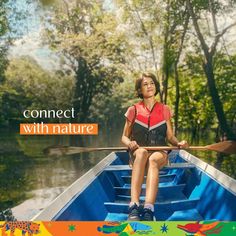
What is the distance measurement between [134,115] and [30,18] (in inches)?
41.6

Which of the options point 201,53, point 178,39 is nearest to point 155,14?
point 178,39

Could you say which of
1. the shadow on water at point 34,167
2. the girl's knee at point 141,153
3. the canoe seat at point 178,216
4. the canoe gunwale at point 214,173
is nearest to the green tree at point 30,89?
the shadow on water at point 34,167

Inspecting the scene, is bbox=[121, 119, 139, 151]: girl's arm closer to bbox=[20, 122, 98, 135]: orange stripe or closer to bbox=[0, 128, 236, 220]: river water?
bbox=[0, 128, 236, 220]: river water

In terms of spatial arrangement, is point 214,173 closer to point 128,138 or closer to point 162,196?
point 162,196

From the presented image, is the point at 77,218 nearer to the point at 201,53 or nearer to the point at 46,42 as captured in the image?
the point at 46,42

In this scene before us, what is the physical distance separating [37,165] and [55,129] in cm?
68

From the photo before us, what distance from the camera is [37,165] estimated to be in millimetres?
3689

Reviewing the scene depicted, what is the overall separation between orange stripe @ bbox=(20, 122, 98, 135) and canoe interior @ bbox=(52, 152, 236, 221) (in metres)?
0.45

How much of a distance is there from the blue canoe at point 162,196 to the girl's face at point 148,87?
0.60m

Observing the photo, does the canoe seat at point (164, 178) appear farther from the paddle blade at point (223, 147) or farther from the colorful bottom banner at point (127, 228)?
the colorful bottom banner at point (127, 228)

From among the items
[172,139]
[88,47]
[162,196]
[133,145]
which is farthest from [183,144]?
[88,47]

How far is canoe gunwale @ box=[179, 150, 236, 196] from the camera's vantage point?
10.4 ft

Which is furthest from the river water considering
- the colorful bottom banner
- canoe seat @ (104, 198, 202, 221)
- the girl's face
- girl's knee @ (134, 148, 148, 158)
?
the colorful bottom banner

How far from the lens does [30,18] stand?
3287 millimetres
